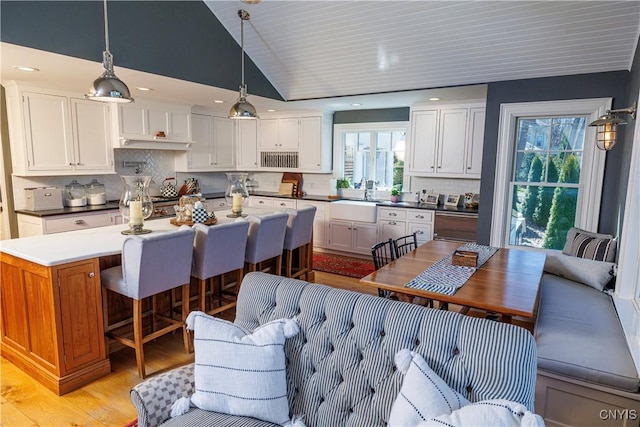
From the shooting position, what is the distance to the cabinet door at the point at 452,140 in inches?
202

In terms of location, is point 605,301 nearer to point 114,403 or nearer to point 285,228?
point 285,228

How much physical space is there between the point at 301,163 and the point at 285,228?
2.89m

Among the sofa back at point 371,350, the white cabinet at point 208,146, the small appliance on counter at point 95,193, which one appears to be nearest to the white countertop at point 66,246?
the sofa back at point 371,350

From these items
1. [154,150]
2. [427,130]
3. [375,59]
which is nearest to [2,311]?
[154,150]

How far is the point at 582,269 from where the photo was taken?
10.3ft

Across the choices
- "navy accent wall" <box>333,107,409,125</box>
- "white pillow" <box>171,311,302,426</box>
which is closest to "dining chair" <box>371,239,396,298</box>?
"white pillow" <box>171,311,302,426</box>

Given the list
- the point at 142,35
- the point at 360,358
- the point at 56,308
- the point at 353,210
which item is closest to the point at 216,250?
the point at 56,308

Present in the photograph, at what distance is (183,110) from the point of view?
5762 millimetres

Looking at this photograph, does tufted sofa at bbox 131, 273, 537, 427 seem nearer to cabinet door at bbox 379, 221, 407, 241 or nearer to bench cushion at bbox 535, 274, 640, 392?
bench cushion at bbox 535, 274, 640, 392

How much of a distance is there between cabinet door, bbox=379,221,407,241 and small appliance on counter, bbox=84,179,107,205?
12.6ft

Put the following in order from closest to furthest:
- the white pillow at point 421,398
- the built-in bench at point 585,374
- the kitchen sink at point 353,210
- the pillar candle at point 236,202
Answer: the white pillow at point 421,398
the built-in bench at point 585,374
the pillar candle at point 236,202
the kitchen sink at point 353,210

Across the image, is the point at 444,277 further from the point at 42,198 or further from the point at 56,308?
the point at 42,198

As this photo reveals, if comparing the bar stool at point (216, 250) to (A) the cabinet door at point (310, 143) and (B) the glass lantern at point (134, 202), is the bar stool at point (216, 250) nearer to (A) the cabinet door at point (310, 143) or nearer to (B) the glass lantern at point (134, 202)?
(B) the glass lantern at point (134, 202)

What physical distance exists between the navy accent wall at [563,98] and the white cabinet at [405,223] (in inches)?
36.5
